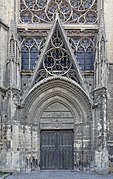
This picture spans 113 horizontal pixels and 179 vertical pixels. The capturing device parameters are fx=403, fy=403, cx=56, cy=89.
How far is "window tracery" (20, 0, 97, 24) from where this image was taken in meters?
21.4

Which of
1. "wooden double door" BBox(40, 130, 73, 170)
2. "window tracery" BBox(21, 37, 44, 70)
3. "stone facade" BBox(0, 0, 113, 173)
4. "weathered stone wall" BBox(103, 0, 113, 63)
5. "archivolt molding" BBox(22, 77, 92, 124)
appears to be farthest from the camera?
"window tracery" BBox(21, 37, 44, 70)

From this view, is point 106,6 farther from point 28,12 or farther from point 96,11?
point 28,12

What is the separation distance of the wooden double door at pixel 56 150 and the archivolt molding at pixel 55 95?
1.38m

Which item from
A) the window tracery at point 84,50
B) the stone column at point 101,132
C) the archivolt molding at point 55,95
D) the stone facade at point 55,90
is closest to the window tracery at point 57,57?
the stone facade at point 55,90

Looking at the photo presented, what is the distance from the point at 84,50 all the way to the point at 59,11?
2472mm

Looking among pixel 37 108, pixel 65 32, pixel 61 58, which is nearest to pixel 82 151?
pixel 37 108

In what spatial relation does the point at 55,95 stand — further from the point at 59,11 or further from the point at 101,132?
the point at 59,11

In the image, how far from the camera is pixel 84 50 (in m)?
21.2

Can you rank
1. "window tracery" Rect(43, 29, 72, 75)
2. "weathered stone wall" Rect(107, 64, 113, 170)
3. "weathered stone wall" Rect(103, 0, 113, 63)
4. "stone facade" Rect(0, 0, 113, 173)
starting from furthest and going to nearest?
"weathered stone wall" Rect(103, 0, 113, 63)
"window tracery" Rect(43, 29, 72, 75)
"weathered stone wall" Rect(107, 64, 113, 170)
"stone facade" Rect(0, 0, 113, 173)

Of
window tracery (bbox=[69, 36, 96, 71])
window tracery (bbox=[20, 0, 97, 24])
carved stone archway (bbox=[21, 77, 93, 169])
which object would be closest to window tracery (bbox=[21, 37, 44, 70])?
window tracery (bbox=[20, 0, 97, 24])

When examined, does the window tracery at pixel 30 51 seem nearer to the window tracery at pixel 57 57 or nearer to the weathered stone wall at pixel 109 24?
the window tracery at pixel 57 57

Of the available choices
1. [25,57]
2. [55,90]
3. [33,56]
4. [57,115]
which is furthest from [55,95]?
[25,57]

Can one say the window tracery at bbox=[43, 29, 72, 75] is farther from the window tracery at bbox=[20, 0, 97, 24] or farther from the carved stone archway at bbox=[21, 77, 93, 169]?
the window tracery at bbox=[20, 0, 97, 24]

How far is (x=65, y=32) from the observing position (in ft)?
67.7
